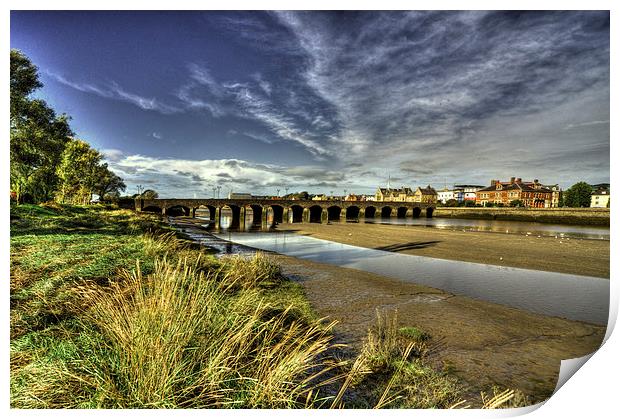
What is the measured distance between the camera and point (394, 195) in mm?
109000

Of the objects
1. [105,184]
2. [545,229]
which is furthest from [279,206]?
[545,229]

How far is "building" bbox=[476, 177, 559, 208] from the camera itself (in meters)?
67.8

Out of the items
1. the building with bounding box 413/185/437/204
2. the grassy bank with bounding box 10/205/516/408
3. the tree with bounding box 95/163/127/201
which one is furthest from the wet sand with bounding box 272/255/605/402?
the building with bounding box 413/185/437/204

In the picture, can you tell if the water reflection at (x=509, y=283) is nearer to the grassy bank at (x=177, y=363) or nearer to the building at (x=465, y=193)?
the grassy bank at (x=177, y=363)

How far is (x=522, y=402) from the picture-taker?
2730 mm

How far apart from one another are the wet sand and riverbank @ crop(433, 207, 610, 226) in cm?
4209

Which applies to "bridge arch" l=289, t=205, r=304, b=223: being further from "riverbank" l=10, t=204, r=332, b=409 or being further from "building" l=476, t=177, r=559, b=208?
"building" l=476, t=177, r=559, b=208

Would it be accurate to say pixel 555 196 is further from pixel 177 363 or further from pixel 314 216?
pixel 177 363

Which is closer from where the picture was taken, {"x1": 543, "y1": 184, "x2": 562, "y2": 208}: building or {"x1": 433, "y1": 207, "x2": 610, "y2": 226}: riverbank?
{"x1": 433, "y1": 207, "x2": 610, "y2": 226}: riverbank

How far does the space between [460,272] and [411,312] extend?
5417 millimetres

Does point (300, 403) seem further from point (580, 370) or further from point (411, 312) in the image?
point (580, 370)

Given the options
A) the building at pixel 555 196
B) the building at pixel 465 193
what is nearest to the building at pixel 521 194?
the building at pixel 555 196

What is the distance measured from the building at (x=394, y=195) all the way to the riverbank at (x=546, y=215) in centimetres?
4190
